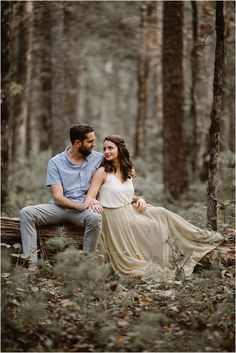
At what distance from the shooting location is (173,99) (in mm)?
16141

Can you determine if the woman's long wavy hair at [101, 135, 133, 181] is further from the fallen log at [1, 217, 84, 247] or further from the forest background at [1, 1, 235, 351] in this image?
the forest background at [1, 1, 235, 351]

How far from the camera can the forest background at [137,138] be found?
227 inches

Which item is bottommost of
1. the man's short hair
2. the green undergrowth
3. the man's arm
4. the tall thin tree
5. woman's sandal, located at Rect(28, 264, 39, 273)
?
the green undergrowth

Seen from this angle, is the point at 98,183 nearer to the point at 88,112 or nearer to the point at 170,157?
the point at 170,157

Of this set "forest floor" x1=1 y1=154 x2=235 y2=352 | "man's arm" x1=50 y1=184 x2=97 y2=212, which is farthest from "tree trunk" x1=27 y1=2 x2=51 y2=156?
"forest floor" x1=1 y1=154 x2=235 y2=352

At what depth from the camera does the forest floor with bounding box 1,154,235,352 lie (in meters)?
5.58

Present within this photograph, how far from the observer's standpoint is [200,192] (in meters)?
16.2

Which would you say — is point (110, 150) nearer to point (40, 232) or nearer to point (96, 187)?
point (96, 187)

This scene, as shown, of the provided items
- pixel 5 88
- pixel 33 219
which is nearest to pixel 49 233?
pixel 33 219

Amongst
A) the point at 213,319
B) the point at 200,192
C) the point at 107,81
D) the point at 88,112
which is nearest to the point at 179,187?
the point at 200,192

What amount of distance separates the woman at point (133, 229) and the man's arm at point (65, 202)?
142 millimetres

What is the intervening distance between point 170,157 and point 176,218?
7967 mm

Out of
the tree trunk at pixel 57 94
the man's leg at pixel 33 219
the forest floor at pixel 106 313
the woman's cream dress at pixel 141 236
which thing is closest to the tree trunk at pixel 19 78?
the tree trunk at pixel 57 94

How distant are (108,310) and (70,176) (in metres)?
2.60
